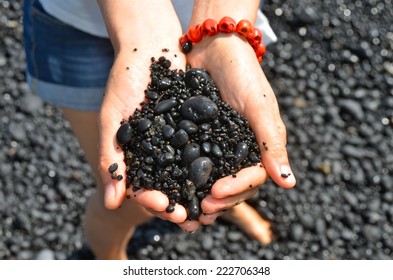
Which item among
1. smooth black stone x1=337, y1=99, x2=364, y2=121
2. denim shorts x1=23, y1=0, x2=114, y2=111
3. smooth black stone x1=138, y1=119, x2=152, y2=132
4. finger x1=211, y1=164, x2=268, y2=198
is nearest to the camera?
finger x1=211, y1=164, x2=268, y2=198

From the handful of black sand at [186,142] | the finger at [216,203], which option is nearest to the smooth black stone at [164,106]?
the handful of black sand at [186,142]

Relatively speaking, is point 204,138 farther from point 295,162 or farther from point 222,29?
point 295,162

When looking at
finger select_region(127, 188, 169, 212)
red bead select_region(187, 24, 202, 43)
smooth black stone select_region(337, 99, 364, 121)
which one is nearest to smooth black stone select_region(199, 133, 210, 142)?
finger select_region(127, 188, 169, 212)

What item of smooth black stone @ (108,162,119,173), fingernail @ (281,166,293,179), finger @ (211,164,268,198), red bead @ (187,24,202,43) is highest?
red bead @ (187,24,202,43)

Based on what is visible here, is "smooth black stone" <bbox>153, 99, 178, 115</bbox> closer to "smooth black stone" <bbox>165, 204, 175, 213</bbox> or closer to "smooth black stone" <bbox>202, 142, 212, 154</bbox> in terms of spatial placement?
"smooth black stone" <bbox>202, 142, 212, 154</bbox>

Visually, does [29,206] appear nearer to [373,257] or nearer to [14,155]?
[14,155]

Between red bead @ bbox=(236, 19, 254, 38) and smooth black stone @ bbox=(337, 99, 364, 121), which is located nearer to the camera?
red bead @ bbox=(236, 19, 254, 38)

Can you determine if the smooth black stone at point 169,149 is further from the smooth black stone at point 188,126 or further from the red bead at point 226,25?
the red bead at point 226,25

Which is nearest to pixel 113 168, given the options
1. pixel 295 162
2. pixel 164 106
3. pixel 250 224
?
pixel 164 106
